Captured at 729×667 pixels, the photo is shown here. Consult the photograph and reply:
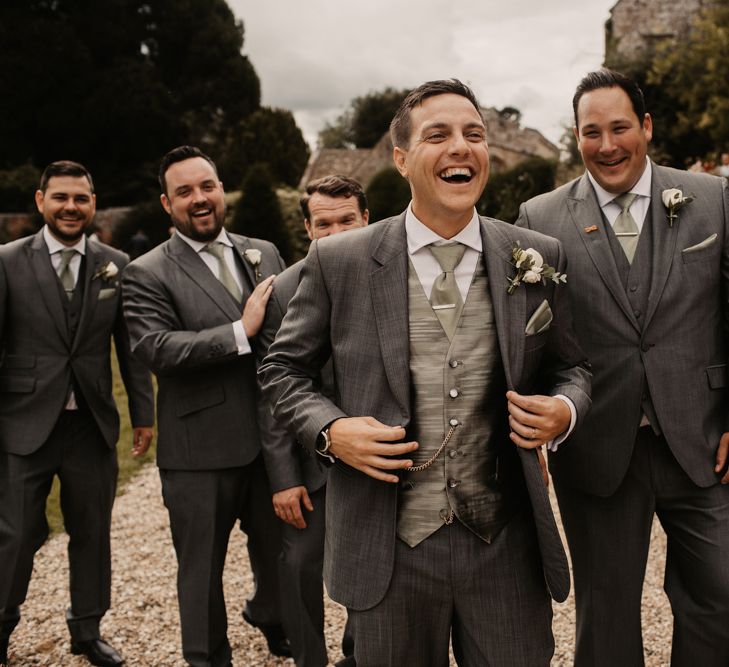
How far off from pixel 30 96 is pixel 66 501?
28193 millimetres

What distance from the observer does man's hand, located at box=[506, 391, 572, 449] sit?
2.02 m

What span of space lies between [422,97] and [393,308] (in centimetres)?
64

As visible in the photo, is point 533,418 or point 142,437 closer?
point 533,418

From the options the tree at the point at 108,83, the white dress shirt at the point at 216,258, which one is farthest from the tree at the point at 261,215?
the tree at the point at 108,83

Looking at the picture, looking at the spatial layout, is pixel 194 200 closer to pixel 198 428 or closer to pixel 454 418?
pixel 198 428

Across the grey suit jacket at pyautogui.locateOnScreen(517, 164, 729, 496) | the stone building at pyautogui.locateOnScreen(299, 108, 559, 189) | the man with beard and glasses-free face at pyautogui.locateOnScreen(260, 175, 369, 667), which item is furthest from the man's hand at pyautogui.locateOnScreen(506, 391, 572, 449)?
the stone building at pyautogui.locateOnScreen(299, 108, 559, 189)

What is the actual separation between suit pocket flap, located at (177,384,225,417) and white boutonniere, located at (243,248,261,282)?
624mm

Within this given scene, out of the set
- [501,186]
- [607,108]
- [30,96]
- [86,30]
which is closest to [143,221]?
[30,96]

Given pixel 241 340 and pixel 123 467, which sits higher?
pixel 241 340

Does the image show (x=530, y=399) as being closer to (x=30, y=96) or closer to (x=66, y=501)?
(x=66, y=501)

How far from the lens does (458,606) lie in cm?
218

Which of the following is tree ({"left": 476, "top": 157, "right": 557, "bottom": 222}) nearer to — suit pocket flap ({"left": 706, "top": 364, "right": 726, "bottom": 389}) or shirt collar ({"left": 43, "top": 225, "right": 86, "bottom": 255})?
shirt collar ({"left": 43, "top": 225, "right": 86, "bottom": 255})

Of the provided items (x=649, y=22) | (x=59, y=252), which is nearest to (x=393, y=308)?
(x=59, y=252)

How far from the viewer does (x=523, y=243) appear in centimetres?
234
